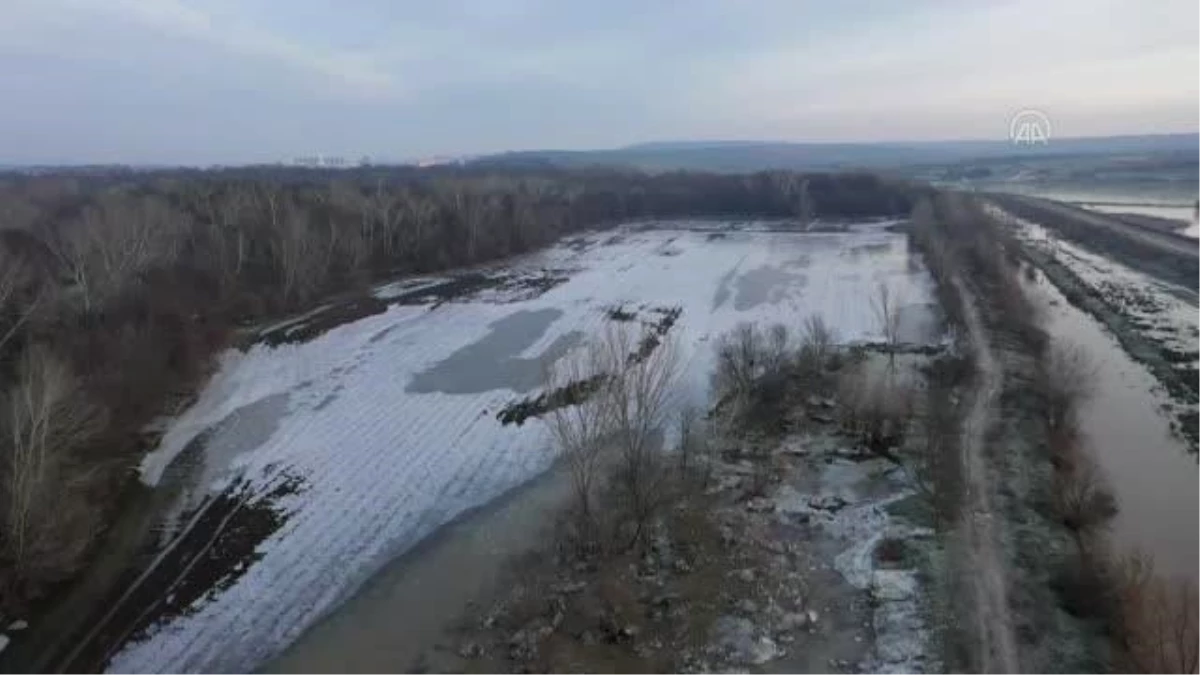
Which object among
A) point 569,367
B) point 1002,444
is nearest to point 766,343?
point 569,367

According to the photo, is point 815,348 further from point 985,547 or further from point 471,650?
point 471,650

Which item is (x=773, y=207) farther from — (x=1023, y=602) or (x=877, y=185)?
(x=1023, y=602)

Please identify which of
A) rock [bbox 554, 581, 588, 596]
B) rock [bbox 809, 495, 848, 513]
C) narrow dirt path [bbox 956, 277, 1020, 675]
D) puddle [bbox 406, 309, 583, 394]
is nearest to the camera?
narrow dirt path [bbox 956, 277, 1020, 675]

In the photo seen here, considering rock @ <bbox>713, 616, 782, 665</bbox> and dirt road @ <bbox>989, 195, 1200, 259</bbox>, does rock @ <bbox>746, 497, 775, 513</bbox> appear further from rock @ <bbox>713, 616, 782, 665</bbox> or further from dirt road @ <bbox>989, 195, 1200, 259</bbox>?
dirt road @ <bbox>989, 195, 1200, 259</bbox>

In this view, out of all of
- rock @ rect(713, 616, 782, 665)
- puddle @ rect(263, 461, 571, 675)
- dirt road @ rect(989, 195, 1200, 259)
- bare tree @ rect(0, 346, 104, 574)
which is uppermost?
bare tree @ rect(0, 346, 104, 574)

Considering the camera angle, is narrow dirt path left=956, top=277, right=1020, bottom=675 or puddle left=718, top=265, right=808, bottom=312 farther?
puddle left=718, top=265, right=808, bottom=312

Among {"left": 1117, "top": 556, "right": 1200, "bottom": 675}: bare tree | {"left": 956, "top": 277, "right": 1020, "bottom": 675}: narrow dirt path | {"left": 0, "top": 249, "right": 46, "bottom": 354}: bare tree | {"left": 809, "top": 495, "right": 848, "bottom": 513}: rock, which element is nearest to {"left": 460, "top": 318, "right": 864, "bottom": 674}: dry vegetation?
{"left": 809, "top": 495, "right": 848, "bottom": 513}: rock

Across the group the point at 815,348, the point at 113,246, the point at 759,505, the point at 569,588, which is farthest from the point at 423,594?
the point at 113,246
